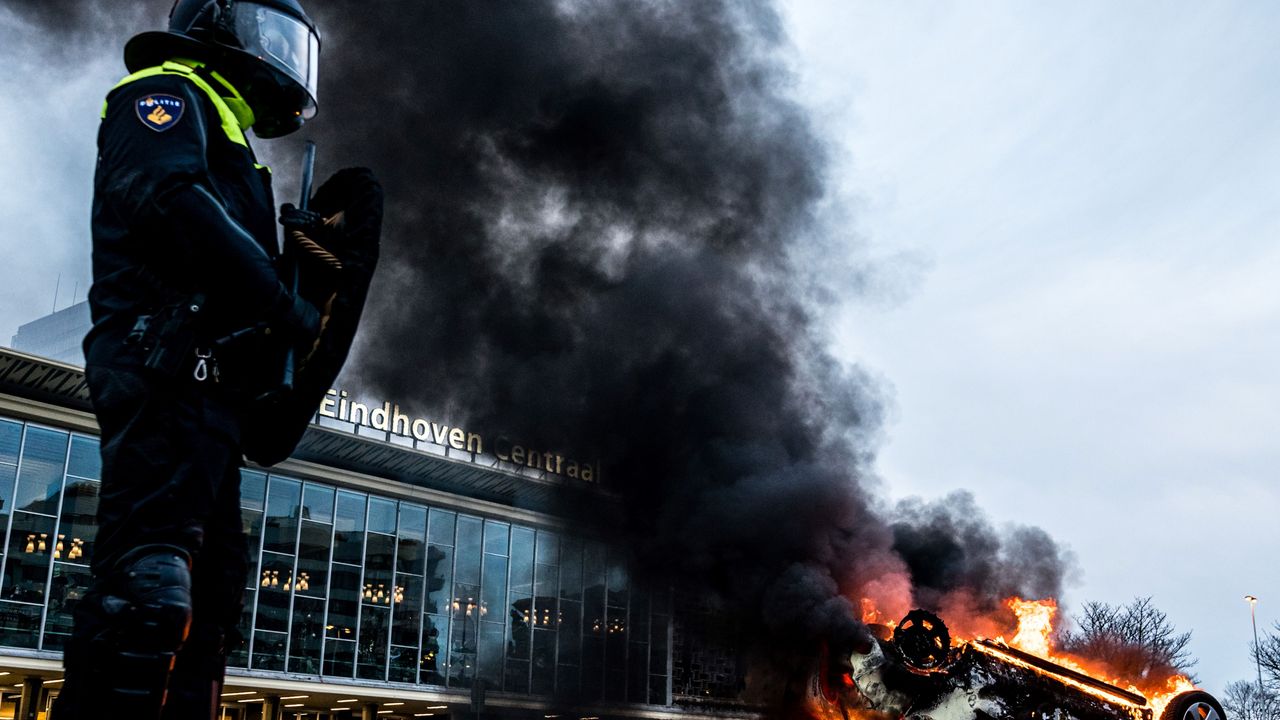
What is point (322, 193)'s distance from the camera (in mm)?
4883

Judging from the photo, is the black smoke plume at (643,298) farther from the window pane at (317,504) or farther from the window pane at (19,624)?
the window pane at (19,624)

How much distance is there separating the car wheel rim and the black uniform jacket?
→ 21.1 m

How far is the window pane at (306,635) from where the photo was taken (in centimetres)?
3281

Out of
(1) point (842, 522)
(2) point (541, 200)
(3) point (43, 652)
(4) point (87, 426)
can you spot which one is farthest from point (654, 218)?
(3) point (43, 652)

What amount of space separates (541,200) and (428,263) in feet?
10.9

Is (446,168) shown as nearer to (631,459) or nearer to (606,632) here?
(631,459)

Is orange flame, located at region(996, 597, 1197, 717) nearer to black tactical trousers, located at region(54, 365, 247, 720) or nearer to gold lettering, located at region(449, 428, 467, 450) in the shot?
gold lettering, located at region(449, 428, 467, 450)

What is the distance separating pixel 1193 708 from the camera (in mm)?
20812

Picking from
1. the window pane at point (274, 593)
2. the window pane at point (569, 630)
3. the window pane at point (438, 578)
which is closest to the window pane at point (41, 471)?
the window pane at point (274, 593)

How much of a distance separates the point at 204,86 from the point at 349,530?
106 ft

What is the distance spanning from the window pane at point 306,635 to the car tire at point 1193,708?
22988 millimetres

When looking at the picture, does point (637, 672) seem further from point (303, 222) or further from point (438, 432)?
point (303, 222)

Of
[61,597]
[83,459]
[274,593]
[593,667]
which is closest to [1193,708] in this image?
[593,667]

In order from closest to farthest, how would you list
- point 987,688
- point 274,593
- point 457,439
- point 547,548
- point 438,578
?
point 987,688, point 274,593, point 438,578, point 457,439, point 547,548
